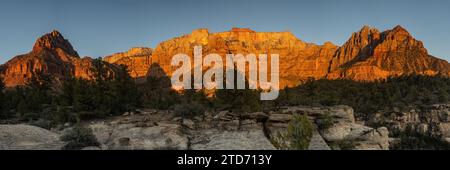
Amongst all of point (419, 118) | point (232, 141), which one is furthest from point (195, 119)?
point (419, 118)

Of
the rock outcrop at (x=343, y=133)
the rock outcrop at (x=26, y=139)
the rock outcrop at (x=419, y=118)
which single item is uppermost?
the rock outcrop at (x=26, y=139)

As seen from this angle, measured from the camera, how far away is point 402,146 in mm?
53812

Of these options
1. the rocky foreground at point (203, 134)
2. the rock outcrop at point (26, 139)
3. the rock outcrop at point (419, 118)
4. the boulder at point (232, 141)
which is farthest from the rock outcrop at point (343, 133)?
the rock outcrop at point (419, 118)

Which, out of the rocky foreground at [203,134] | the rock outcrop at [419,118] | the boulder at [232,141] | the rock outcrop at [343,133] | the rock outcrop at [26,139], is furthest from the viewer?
the rock outcrop at [419,118]

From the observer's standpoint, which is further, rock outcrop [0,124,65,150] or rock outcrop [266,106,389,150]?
rock outcrop [266,106,389,150]

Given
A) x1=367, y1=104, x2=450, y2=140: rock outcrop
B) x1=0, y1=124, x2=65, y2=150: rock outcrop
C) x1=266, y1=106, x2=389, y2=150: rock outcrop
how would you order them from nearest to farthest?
x1=0, y1=124, x2=65, y2=150: rock outcrop
x1=266, y1=106, x2=389, y2=150: rock outcrop
x1=367, y1=104, x2=450, y2=140: rock outcrop

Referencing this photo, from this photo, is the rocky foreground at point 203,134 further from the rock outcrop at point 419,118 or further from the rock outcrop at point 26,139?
the rock outcrop at point 419,118

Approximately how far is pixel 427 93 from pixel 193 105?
80014 mm

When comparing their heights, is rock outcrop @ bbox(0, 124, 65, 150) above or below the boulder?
above

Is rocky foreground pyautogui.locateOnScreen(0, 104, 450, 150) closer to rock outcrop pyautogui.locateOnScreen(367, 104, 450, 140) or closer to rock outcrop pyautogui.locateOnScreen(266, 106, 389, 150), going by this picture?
rock outcrop pyautogui.locateOnScreen(266, 106, 389, 150)

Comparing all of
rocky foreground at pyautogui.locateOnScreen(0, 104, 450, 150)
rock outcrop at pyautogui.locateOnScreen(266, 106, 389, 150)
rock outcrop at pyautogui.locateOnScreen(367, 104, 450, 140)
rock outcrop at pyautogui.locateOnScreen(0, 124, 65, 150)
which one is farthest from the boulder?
rock outcrop at pyautogui.locateOnScreen(367, 104, 450, 140)

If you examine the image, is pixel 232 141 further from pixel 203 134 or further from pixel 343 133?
pixel 343 133
